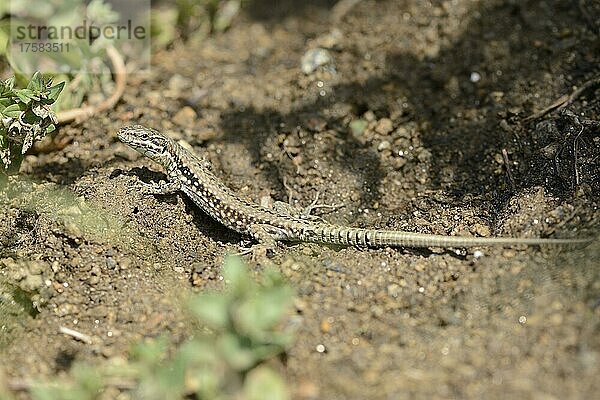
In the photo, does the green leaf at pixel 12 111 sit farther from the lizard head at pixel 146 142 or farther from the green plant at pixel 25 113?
the lizard head at pixel 146 142

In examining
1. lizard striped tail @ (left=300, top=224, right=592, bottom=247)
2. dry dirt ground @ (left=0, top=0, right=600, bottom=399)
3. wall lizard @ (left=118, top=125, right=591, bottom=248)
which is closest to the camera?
dry dirt ground @ (left=0, top=0, right=600, bottom=399)

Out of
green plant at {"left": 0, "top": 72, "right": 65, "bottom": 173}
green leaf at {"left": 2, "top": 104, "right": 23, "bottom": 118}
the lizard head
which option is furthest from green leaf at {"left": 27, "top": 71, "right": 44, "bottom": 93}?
the lizard head

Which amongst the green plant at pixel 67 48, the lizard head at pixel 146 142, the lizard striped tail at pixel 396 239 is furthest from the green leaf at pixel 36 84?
the lizard striped tail at pixel 396 239

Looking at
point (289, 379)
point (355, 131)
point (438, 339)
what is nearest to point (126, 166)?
point (355, 131)

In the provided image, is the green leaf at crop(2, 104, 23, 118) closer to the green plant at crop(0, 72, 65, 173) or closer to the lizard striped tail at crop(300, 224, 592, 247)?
the green plant at crop(0, 72, 65, 173)

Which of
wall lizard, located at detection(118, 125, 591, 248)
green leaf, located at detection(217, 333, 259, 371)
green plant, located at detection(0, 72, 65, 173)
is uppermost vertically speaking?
green leaf, located at detection(217, 333, 259, 371)

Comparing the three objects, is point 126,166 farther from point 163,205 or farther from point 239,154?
point 239,154
